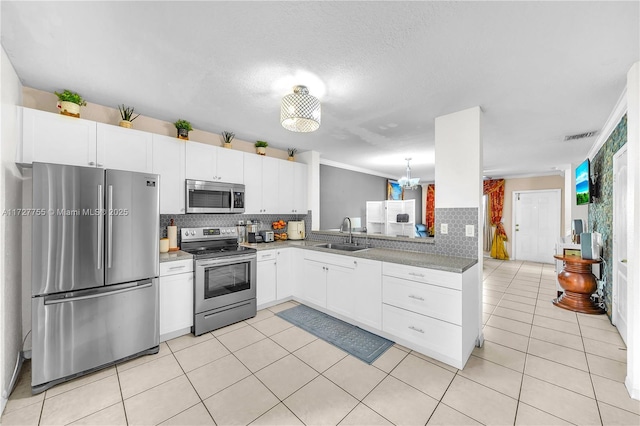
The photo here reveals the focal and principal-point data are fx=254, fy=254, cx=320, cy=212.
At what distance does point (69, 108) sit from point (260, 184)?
2.13 m

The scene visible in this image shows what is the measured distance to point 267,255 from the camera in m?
3.47

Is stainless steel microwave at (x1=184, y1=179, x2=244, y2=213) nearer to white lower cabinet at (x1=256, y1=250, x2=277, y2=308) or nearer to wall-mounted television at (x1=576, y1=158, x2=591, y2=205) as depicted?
white lower cabinet at (x1=256, y1=250, x2=277, y2=308)

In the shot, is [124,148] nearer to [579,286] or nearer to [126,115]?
[126,115]

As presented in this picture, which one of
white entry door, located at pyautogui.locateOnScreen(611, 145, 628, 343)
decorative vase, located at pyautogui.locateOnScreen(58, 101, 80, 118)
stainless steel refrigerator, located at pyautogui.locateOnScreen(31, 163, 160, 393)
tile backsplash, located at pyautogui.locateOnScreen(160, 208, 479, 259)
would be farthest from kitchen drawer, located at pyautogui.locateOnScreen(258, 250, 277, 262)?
white entry door, located at pyautogui.locateOnScreen(611, 145, 628, 343)

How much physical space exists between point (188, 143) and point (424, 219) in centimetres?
808

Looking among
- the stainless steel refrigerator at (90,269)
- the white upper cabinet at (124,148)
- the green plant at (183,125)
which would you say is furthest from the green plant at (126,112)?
the stainless steel refrigerator at (90,269)

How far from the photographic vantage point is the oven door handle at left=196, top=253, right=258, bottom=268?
280 centimetres

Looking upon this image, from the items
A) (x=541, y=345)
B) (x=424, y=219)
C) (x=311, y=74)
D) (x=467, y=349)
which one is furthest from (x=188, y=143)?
(x=424, y=219)

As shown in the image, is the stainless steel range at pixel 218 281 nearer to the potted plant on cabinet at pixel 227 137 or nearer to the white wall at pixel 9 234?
the potted plant on cabinet at pixel 227 137

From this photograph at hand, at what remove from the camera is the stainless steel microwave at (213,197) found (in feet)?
10.2

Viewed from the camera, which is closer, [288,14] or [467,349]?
[288,14]

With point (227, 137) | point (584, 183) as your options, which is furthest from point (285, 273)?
point (584, 183)

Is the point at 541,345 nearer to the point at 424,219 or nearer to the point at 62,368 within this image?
the point at 62,368

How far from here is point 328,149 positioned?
174 inches
